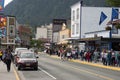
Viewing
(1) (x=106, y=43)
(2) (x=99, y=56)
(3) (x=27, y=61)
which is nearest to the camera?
(3) (x=27, y=61)

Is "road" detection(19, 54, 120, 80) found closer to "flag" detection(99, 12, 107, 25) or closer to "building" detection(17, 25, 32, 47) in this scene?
"flag" detection(99, 12, 107, 25)

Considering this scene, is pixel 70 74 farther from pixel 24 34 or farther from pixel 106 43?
pixel 24 34

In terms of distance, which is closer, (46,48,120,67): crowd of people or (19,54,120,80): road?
(19,54,120,80): road

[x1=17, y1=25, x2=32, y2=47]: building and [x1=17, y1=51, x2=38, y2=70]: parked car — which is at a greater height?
[x1=17, y1=25, x2=32, y2=47]: building

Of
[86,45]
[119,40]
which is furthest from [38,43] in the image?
[119,40]

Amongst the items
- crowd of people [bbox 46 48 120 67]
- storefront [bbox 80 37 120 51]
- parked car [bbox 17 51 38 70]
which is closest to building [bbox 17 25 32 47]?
crowd of people [bbox 46 48 120 67]

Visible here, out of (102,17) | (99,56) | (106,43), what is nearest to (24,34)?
(102,17)

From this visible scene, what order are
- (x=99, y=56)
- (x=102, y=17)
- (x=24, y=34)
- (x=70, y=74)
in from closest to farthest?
(x=70, y=74) < (x=99, y=56) < (x=102, y=17) < (x=24, y=34)

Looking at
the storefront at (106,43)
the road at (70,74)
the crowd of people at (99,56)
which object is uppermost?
the storefront at (106,43)

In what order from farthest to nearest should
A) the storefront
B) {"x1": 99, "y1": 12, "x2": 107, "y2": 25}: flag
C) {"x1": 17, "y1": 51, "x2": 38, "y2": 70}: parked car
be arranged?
{"x1": 99, "y1": 12, "x2": 107, "y2": 25}: flag, the storefront, {"x1": 17, "y1": 51, "x2": 38, "y2": 70}: parked car

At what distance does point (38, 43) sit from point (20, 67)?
513 feet

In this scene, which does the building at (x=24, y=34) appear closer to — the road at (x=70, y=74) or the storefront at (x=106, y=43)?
the storefront at (x=106, y=43)

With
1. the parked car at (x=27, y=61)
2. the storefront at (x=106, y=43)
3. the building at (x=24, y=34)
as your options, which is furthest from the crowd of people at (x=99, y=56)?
the building at (x=24, y=34)

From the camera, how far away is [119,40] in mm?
57219
